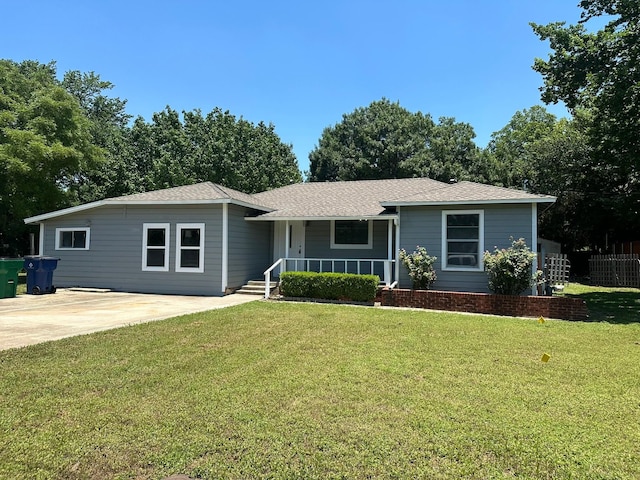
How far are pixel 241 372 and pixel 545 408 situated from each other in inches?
122

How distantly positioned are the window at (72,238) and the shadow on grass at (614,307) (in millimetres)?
15069

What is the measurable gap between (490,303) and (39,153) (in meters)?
19.6

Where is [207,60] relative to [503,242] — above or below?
above

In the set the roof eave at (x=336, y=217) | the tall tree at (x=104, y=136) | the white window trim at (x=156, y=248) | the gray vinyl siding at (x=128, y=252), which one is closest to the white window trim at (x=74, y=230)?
the gray vinyl siding at (x=128, y=252)

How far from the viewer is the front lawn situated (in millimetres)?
2752

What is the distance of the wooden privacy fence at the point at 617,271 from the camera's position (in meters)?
18.5

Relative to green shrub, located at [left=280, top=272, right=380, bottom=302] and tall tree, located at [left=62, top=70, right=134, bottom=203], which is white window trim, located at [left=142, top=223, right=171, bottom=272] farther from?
tall tree, located at [left=62, top=70, right=134, bottom=203]

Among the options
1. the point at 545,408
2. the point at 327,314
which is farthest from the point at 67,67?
the point at 545,408

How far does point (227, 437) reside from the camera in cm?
309

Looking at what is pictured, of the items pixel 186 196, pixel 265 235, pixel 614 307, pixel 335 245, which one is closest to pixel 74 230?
pixel 186 196

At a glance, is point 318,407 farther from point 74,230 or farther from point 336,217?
point 74,230

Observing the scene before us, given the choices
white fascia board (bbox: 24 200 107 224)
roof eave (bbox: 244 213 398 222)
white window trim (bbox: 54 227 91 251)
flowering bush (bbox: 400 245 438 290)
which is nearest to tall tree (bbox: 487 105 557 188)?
roof eave (bbox: 244 213 398 222)

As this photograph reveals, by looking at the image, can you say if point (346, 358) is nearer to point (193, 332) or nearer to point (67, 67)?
point (193, 332)

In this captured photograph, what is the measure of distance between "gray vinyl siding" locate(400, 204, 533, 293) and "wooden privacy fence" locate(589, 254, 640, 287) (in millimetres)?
11567
